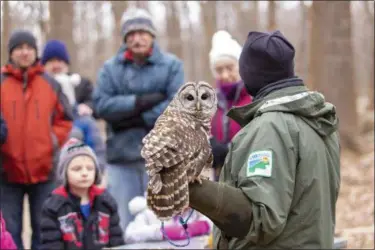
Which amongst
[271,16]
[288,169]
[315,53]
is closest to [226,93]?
[288,169]

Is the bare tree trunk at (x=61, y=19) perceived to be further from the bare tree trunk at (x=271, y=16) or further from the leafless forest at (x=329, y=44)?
the bare tree trunk at (x=271, y=16)

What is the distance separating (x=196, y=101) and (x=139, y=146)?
8.06 ft

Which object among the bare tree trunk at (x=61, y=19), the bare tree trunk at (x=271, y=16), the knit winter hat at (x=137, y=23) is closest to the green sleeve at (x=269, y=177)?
the knit winter hat at (x=137, y=23)

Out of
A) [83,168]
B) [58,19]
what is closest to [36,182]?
[83,168]

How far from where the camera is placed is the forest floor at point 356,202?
5832mm

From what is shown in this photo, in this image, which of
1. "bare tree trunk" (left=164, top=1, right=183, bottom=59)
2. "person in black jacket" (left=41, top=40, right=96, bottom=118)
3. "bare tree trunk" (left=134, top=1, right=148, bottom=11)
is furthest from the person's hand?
"bare tree trunk" (left=164, top=1, right=183, bottom=59)

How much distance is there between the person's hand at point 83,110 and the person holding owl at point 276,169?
12.7ft

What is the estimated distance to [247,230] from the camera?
244 cm

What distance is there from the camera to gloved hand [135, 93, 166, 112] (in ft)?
16.4

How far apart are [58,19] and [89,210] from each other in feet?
24.7

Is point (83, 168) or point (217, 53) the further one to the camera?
point (217, 53)

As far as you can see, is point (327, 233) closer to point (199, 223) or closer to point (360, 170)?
point (199, 223)

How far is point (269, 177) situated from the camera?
237 cm

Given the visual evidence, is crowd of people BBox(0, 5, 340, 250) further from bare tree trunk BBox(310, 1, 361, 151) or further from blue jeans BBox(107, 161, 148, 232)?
bare tree trunk BBox(310, 1, 361, 151)
